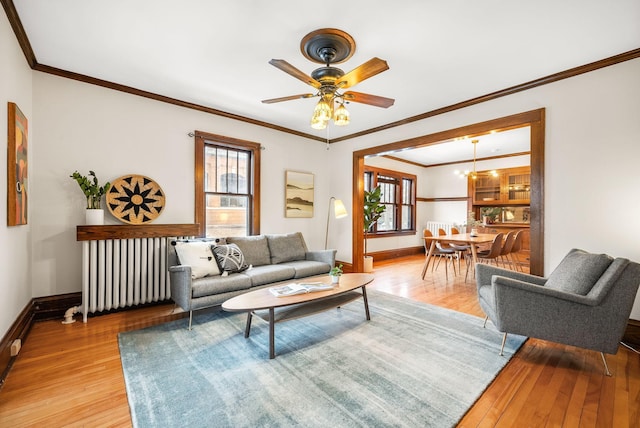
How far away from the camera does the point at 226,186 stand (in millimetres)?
4449

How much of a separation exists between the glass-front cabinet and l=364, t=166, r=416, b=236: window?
63.8 inches

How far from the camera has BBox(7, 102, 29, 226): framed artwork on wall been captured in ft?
7.23

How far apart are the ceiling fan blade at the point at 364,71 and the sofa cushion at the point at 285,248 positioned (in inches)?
100

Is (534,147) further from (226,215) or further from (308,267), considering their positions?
(226,215)

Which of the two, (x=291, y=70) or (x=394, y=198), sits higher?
(x=291, y=70)

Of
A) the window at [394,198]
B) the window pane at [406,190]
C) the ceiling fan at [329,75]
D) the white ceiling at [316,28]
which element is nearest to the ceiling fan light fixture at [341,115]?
the ceiling fan at [329,75]

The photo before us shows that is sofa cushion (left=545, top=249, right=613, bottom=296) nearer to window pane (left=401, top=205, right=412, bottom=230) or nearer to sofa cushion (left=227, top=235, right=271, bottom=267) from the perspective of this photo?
sofa cushion (left=227, top=235, right=271, bottom=267)

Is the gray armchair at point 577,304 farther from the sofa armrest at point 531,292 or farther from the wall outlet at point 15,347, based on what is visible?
the wall outlet at point 15,347

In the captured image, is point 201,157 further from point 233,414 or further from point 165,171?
point 233,414

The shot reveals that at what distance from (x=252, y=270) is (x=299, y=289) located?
114 centimetres

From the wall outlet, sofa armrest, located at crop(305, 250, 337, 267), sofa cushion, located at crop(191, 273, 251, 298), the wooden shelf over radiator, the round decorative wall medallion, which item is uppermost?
the round decorative wall medallion

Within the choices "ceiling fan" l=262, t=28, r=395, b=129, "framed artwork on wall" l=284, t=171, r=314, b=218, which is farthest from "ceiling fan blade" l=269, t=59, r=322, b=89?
"framed artwork on wall" l=284, t=171, r=314, b=218

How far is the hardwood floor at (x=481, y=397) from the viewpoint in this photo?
163 centimetres

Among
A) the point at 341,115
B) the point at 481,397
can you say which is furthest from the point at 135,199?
the point at 481,397
